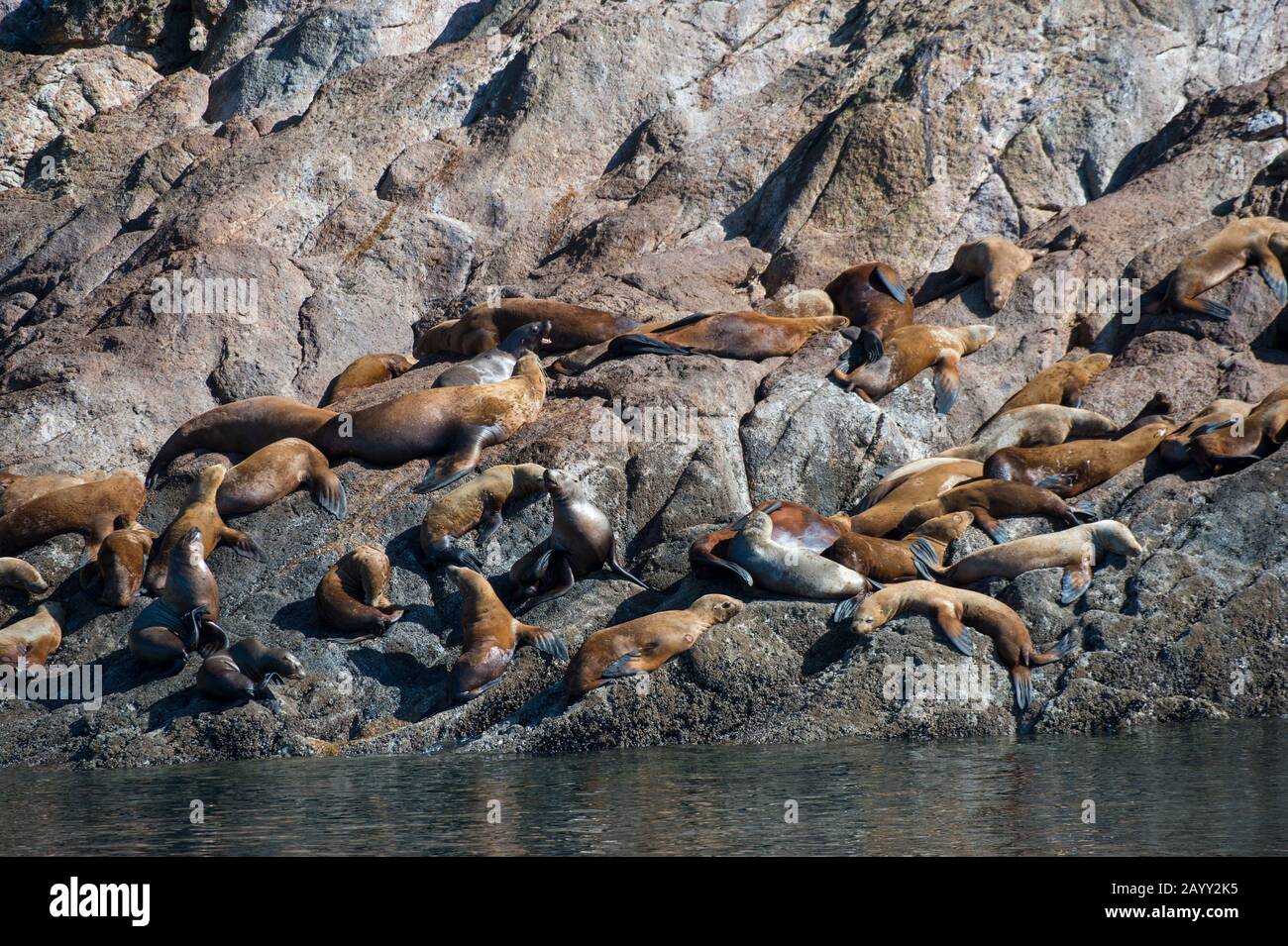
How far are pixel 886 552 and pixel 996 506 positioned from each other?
3.12ft

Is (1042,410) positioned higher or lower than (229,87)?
lower

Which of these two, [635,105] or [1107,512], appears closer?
[1107,512]

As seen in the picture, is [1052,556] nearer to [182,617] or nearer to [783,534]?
[783,534]

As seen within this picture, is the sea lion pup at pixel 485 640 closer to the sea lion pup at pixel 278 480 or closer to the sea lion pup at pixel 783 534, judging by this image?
the sea lion pup at pixel 783 534

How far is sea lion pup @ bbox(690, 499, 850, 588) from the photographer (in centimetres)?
998

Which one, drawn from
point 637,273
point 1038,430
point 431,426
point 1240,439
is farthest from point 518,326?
point 1240,439

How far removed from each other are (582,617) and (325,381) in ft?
20.8

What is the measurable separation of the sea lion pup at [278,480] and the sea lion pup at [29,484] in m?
1.40

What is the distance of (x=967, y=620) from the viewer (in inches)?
366

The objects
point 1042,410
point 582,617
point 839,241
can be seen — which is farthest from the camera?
point 839,241

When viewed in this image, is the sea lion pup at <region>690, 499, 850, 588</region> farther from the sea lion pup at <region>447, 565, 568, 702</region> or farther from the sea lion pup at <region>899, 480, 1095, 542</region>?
the sea lion pup at <region>447, 565, 568, 702</region>
